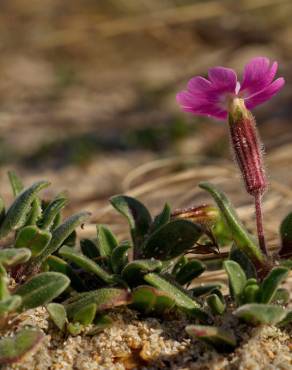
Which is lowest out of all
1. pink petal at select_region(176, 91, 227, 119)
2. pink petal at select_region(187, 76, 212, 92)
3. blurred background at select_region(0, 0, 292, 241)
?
blurred background at select_region(0, 0, 292, 241)

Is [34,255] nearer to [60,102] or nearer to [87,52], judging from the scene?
[60,102]

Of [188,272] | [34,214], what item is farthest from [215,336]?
[34,214]

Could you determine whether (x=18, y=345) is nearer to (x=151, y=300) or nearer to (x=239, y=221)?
(x=151, y=300)

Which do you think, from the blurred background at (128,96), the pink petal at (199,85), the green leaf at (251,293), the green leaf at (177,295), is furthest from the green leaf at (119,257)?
the blurred background at (128,96)

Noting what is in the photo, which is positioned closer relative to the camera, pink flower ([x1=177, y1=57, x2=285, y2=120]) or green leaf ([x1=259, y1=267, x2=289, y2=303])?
green leaf ([x1=259, y1=267, x2=289, y2=303])

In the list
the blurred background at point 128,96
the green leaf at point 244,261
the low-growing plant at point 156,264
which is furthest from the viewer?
the blurred background at point 128,96

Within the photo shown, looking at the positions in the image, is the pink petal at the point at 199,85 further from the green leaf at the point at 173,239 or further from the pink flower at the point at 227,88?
the green leaf at the point at 173,239

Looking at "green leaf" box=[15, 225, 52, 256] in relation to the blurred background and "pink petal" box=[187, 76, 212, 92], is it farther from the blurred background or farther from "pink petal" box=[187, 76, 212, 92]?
the blurred background

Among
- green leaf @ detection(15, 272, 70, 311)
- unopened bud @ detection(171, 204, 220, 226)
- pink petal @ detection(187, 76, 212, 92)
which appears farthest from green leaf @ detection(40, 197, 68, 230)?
pink petal @ detection(187, 76, 212, 92)
